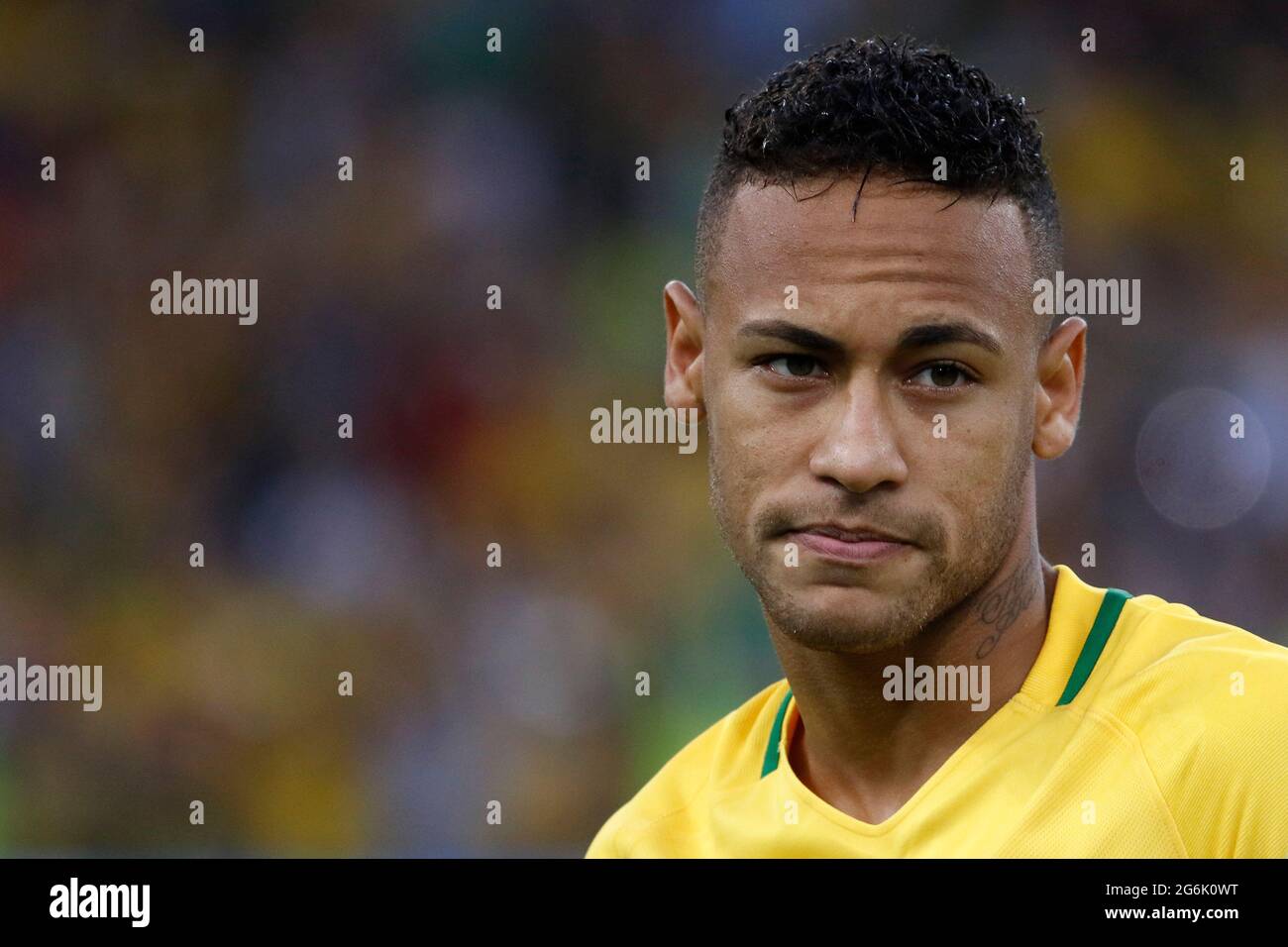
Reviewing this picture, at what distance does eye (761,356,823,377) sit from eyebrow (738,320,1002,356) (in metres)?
0.04

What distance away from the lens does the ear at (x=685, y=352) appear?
8.64 ft

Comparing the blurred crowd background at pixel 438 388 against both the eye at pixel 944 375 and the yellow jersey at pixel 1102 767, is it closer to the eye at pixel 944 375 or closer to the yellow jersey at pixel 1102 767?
the yellow jersey at pixel 1102 767

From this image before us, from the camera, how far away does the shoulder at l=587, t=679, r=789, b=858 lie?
2.77m

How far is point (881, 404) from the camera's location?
2.16 meters

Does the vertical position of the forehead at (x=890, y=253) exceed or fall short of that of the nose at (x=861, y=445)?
it exceeds it

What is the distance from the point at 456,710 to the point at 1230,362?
129 inches

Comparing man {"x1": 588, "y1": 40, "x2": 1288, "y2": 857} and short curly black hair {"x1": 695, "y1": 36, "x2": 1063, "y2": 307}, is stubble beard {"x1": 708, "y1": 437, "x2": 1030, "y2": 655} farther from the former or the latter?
short curly black hair {"x1": 695, "y1": 36, "x2": 1063, "y2": 307}

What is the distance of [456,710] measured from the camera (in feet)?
18.4

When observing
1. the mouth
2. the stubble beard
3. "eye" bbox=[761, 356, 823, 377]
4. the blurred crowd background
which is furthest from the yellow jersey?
the blurred crowd background

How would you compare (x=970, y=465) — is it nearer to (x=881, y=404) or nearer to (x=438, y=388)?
(x=881, y=404)

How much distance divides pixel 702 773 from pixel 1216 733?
3.56ft

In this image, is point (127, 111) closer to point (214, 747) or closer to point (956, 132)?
point (214, 747)

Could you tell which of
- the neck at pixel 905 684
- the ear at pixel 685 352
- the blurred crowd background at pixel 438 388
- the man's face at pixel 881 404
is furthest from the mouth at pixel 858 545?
the blurred crowd background at pixel 438 388
